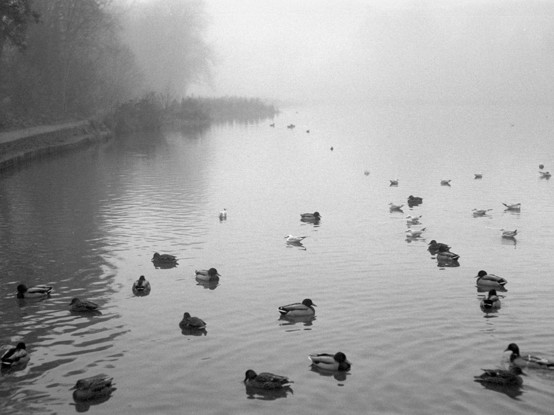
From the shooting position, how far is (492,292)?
20.5m

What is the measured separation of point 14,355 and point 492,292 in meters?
12.0

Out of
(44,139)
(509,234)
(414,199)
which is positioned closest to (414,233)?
(509,234)

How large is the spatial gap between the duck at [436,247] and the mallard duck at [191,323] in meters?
10.6

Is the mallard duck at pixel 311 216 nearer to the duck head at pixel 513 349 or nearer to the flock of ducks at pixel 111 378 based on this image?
the flock of ducks at pixel 111 378

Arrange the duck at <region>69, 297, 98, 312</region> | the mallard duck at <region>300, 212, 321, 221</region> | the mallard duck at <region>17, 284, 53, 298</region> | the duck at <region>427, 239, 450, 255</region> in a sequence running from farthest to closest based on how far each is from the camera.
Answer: the mallard duck at <region>300, 212, 321, 221</region> → the duck at <region>427, 239, 450, 255</region> → the mallard duck at <region>17, 284, 53, 298</region> → the duck at <region>69, 297, 98, 312</region>

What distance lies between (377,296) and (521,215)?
619 inches

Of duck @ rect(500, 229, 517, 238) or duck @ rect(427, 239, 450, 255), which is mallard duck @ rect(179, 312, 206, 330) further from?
duck @ rect(500, 229, 517, 238)

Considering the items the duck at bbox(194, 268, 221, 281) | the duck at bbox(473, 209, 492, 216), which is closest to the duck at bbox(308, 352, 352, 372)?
the duck at bbox(194, 268, 221, 281)

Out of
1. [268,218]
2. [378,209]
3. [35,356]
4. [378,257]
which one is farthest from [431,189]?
[35,356]

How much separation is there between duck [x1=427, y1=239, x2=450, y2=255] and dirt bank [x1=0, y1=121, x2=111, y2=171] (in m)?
29.0

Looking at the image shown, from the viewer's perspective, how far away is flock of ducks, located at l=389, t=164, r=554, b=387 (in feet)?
49.6

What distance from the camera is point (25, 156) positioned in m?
50.6

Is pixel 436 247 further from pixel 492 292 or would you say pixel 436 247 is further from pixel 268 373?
pixel 268 373

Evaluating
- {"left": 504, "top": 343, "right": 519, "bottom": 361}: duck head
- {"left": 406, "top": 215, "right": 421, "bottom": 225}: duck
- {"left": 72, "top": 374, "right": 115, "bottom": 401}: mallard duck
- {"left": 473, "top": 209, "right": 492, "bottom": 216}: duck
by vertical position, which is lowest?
{"left": 72, "top": 374, "right": 115, "bottom": 401}: mallard duck
